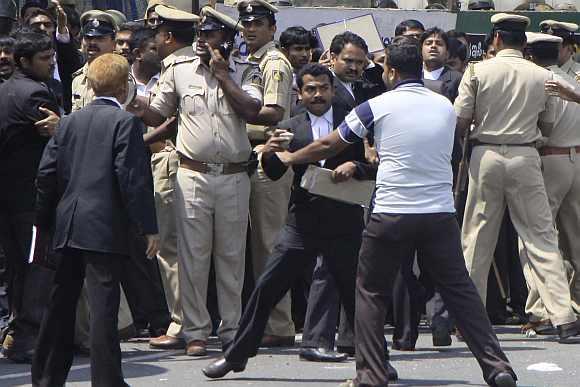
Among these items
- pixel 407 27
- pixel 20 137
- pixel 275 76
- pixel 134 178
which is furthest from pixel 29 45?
pixel 407 27

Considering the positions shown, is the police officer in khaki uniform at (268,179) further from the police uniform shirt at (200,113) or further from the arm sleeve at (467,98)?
the arm sleeve at (467,98)

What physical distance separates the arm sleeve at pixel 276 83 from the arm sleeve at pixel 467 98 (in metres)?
1.25

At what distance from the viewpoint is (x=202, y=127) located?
969 cm

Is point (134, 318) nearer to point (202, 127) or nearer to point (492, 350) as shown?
point (202, 127)

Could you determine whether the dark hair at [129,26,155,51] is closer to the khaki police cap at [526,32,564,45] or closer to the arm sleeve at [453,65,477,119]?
the arm sleeve at [453,65,477,119]

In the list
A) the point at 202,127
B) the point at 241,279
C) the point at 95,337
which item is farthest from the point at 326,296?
the point at 95,337

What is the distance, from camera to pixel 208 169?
9719 millimetres

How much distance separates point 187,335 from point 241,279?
56 cm

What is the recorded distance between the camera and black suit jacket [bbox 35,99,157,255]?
786 cm

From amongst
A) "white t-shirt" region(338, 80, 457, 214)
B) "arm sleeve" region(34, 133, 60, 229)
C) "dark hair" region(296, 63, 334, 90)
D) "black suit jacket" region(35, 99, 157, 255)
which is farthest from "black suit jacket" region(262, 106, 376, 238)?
"arm sleeve" region(34, 133, 60, 229)

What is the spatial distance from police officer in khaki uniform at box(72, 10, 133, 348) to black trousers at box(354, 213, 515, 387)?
2.62 m

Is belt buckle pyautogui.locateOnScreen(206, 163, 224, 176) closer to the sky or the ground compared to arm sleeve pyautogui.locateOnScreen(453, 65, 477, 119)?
closer to the ground

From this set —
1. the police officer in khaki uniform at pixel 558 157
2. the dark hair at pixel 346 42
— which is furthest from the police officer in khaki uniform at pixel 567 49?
the dark hair at pixel 346 42

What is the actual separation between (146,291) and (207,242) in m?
0.98
